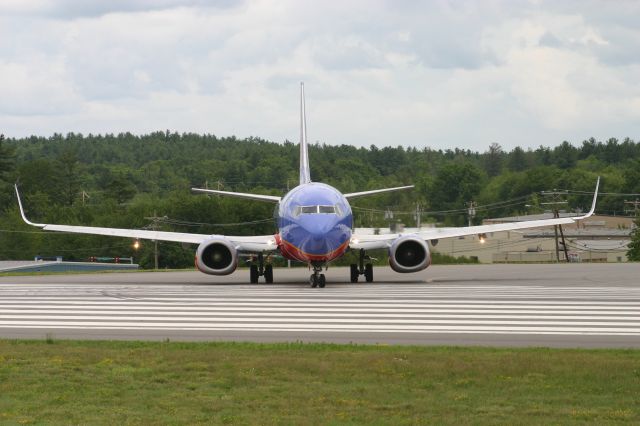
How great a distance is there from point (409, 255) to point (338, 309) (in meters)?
13.7

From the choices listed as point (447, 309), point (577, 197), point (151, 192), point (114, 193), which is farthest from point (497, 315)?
point (151, 192)

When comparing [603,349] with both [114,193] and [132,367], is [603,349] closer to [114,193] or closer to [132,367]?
[132,367]

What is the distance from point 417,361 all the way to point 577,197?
131503 mm

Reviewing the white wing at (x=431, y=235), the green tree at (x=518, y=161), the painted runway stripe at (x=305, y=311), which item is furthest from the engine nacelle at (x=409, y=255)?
the green tree at (x=518, y=161)

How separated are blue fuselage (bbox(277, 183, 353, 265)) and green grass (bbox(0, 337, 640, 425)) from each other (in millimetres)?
18007

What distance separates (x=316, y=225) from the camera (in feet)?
121

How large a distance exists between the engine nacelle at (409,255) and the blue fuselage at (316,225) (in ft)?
6.96

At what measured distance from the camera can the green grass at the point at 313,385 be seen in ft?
42.4

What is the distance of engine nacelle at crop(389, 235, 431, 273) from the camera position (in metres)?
40.1

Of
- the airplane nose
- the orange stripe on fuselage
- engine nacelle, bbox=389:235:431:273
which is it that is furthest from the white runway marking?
engine nacelle, bbox=389:235:431:273

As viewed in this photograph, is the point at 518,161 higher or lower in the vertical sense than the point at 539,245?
higher

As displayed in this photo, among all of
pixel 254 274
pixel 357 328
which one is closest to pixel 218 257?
pixel 254 274

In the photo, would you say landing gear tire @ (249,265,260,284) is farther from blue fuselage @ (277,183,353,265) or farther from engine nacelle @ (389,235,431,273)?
engine nacelle @ (389,235,431,273)

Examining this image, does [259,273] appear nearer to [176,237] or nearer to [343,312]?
[176,237]
